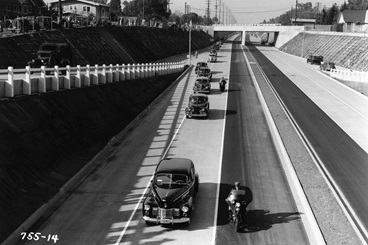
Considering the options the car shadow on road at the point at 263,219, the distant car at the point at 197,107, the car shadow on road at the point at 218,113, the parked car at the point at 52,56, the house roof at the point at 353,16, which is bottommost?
the car shadow on road at the point at 263,219

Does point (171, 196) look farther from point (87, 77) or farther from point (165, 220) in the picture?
point (87, 77)

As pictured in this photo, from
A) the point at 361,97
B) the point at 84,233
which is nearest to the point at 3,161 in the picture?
the point at 84,233

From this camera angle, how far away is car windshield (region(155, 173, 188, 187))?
17141mm

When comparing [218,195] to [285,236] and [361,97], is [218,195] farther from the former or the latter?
[361,97]

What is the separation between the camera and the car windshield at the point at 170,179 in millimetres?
17141

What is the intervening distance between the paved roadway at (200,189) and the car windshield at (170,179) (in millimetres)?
1490

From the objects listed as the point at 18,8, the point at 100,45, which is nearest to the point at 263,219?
the point at 100,45

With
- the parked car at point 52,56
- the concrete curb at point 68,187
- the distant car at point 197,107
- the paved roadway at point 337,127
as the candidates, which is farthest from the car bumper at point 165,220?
the parked car at point 52,56

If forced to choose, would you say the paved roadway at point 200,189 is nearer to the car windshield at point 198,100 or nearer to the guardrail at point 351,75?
Answer: the car windshield at point 198,100

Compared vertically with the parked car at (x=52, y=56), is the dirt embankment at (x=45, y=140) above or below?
below

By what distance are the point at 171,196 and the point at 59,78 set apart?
1325cm

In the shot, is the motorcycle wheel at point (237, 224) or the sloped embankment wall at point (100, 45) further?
the sloped embankment wall at point (100, 45)

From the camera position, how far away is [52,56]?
32.9 meters

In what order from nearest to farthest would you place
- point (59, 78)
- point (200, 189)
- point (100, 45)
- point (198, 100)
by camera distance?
point (200, 189) → point (59, 78) → point (198, 100) → point (100, 45)
